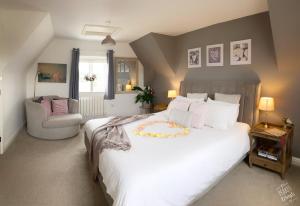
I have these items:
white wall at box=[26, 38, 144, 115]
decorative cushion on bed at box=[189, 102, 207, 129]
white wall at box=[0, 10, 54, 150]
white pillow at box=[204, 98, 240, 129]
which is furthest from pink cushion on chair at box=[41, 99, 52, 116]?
white pillow at box=[204, 98, 240, 129]

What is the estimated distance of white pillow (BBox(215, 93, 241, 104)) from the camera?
10.8ft

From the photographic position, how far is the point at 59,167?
9.48ft

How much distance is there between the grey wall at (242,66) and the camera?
298cm

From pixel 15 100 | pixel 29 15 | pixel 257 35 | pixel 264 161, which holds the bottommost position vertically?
pixel 264 161

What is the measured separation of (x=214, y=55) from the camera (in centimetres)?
390

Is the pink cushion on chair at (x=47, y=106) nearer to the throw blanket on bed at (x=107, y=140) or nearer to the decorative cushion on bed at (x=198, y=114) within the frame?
the throw blanket on bed at (x=107, y=140)

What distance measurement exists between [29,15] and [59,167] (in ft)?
7.74

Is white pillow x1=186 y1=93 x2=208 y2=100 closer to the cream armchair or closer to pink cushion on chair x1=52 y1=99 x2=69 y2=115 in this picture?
the cream armchair

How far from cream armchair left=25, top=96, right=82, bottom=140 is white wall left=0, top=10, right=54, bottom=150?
1.11 feet

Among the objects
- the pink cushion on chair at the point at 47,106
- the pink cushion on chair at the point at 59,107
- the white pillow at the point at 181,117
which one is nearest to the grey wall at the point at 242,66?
the white pillow at the point at 181,117

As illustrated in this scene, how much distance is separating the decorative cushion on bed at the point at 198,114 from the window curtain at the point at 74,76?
10.8ft

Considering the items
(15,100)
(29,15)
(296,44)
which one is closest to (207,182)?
(296,44)

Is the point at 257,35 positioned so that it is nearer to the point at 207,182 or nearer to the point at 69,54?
the point at 207,182

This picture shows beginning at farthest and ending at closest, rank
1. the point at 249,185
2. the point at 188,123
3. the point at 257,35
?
1. the point at 257,35
2. the point at 188,123
3. the point at 249,185
